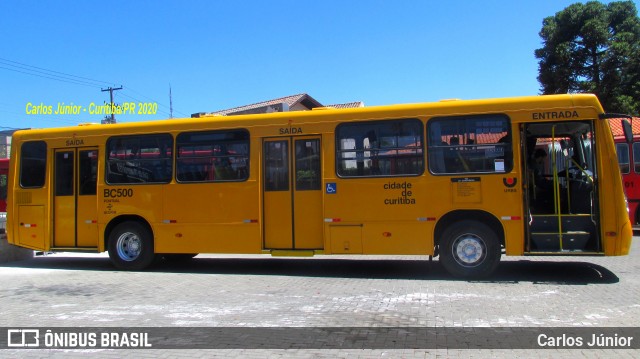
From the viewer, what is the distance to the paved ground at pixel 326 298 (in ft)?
19.9

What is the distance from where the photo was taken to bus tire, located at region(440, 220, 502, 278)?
8.66m

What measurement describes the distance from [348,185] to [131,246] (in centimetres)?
470

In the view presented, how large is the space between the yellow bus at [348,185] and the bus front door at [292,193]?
2cm

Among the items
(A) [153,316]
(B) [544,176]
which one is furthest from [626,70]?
(A) [153,316]

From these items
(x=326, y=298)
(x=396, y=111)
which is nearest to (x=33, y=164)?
(x=326, y=298)

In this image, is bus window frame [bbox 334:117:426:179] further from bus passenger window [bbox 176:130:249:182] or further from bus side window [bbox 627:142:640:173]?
bus side window [bbox 627:142:640:173]

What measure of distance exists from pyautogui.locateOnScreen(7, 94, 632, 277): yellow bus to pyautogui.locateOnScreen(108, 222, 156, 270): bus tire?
0.09ft

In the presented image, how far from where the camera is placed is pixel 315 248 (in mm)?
9469

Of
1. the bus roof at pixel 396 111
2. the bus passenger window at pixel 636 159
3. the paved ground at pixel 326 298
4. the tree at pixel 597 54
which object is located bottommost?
the paved ground at pixel 326 298

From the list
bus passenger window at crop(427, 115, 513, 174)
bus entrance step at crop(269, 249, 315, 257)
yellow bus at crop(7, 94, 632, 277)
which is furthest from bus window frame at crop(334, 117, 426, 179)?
bus entrance step at crop(269, 249, 315, 257)

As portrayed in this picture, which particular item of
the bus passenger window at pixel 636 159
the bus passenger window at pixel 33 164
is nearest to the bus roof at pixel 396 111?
the bus passenger window at pixel 33 164

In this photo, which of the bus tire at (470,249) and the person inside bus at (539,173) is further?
the person inside bus at (539,173)

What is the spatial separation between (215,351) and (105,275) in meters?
5.88

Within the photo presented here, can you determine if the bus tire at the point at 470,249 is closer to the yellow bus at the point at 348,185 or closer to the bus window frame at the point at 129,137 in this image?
the yellow bus at the point at 348,185
